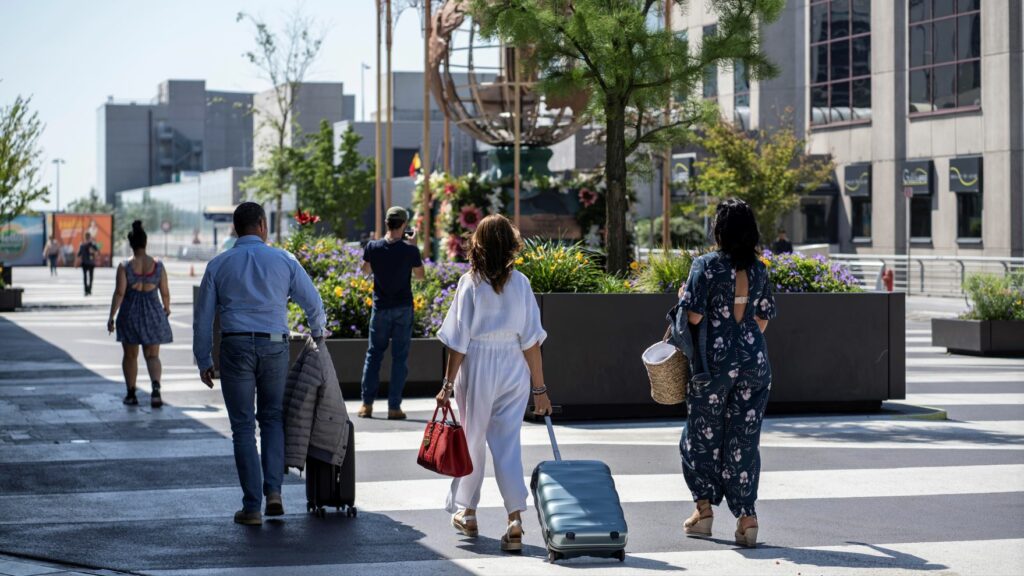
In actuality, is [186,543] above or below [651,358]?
below

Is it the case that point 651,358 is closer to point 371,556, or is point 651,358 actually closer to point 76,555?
point 371,556

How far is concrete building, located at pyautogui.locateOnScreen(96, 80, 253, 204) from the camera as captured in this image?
150 metres

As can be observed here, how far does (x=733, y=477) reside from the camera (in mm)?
7453

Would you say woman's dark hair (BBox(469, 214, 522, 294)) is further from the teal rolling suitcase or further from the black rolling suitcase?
the black rolling suitcase

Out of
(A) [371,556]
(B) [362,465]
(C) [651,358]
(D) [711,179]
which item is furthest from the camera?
(D) [711,179]

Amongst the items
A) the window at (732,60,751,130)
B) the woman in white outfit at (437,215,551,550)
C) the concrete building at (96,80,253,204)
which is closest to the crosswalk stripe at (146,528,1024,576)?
the woman in white outfit at (437,215,551,550)

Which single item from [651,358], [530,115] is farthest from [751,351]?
[530,115]

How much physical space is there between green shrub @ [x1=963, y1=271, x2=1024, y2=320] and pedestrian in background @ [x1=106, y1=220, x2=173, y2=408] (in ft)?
38.6

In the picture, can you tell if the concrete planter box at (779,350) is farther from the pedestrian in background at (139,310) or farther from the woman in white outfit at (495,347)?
the woman in white outfit at (495,347)

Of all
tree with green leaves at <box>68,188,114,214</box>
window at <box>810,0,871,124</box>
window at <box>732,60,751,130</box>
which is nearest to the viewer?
window at <box>810,0,871,124</box>

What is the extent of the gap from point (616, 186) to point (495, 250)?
25.3ft

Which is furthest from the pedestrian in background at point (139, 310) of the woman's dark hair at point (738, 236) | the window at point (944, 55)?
the window at point (944, 55)

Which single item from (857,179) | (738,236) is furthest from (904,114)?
(738,236)

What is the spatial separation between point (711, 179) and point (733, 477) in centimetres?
3591
